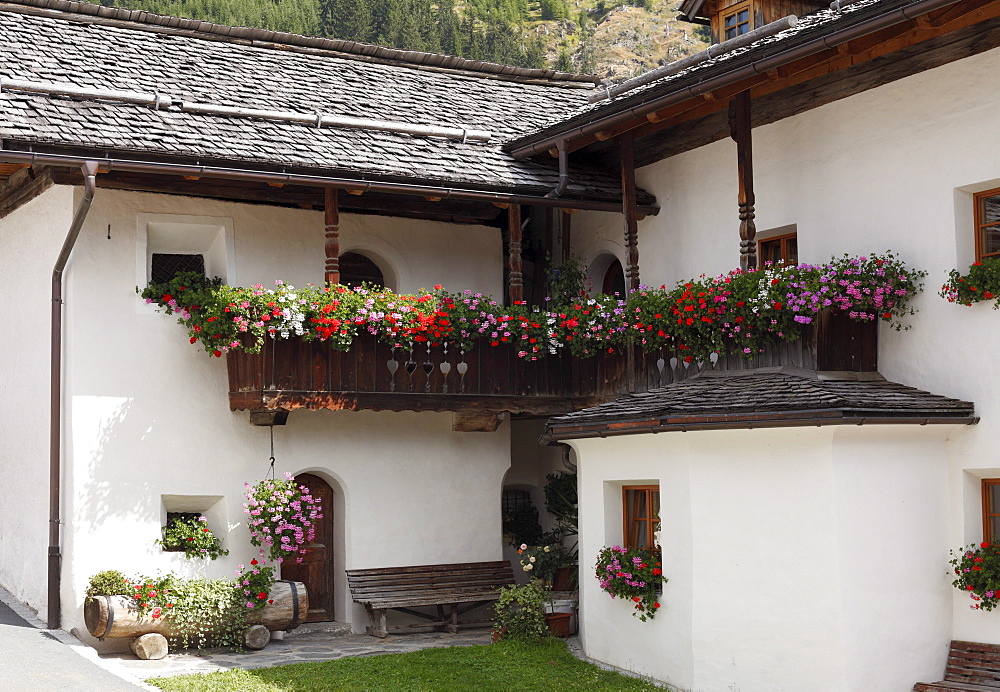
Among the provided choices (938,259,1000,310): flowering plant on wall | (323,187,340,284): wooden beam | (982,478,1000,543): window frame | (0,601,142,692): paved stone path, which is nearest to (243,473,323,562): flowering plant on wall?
(0,601,142,692): paved stone path

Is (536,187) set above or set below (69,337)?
above

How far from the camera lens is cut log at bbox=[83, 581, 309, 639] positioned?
11.1 m

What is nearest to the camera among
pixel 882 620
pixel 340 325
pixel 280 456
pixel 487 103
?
pixel 882 620

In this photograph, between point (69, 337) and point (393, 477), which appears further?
point (393, 477)

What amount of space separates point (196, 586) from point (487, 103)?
6644mm

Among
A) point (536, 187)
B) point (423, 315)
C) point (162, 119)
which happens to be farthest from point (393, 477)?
point (162, 119)

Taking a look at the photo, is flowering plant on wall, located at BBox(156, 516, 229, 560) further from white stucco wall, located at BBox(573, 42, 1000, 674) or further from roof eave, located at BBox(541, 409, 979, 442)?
white stucco wall, located at BBox(573, 42, 1000, 674)

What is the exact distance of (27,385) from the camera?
503 inches

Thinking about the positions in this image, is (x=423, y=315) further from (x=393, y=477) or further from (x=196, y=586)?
(x=196, y=586)

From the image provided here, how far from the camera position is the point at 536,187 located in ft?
42.4

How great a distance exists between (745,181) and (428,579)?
5.28 m

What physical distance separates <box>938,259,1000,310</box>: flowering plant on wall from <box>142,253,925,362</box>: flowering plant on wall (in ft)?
1.28

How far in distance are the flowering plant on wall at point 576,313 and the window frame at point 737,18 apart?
3493mm

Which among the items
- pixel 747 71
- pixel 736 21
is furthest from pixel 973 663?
pixel 736 21
